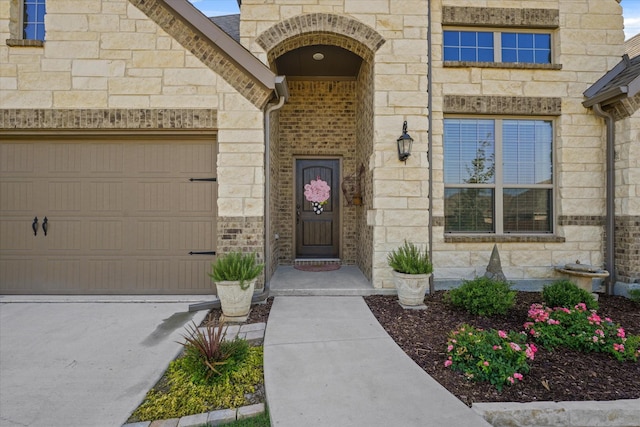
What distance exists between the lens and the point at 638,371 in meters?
2.77

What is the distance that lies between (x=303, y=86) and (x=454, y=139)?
340 cm

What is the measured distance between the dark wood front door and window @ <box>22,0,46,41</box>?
4676 mm

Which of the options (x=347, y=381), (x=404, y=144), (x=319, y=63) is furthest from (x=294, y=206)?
(x=347, y=381)

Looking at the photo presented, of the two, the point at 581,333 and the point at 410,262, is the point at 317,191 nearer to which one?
the point at 410,262

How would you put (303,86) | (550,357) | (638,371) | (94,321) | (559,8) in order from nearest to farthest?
(638,371)
(550,357)
(94,321)
(559,8)
(303,86)

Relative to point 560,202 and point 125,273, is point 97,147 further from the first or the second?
point 560,202

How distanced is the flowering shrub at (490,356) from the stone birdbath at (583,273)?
9.48 feet

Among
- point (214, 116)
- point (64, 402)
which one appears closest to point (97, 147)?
point (214, 116)

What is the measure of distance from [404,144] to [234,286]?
3108 millimetres

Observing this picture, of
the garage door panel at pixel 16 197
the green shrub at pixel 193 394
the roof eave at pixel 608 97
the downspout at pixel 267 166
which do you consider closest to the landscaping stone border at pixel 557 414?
the green shrub at pixel 193 394

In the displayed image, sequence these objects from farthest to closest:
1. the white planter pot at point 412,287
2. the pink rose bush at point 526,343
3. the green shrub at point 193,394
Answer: the white planter pot at point 412,287, the pink rose bush at point 526,343, the green shrub at point 193,394

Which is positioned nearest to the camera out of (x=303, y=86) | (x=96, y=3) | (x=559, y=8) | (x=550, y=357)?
(x=550, y=357)

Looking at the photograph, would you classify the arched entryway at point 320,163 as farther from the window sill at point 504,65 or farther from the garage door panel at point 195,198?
the garage door panel at point 195,198

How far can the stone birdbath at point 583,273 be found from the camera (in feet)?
15.8
